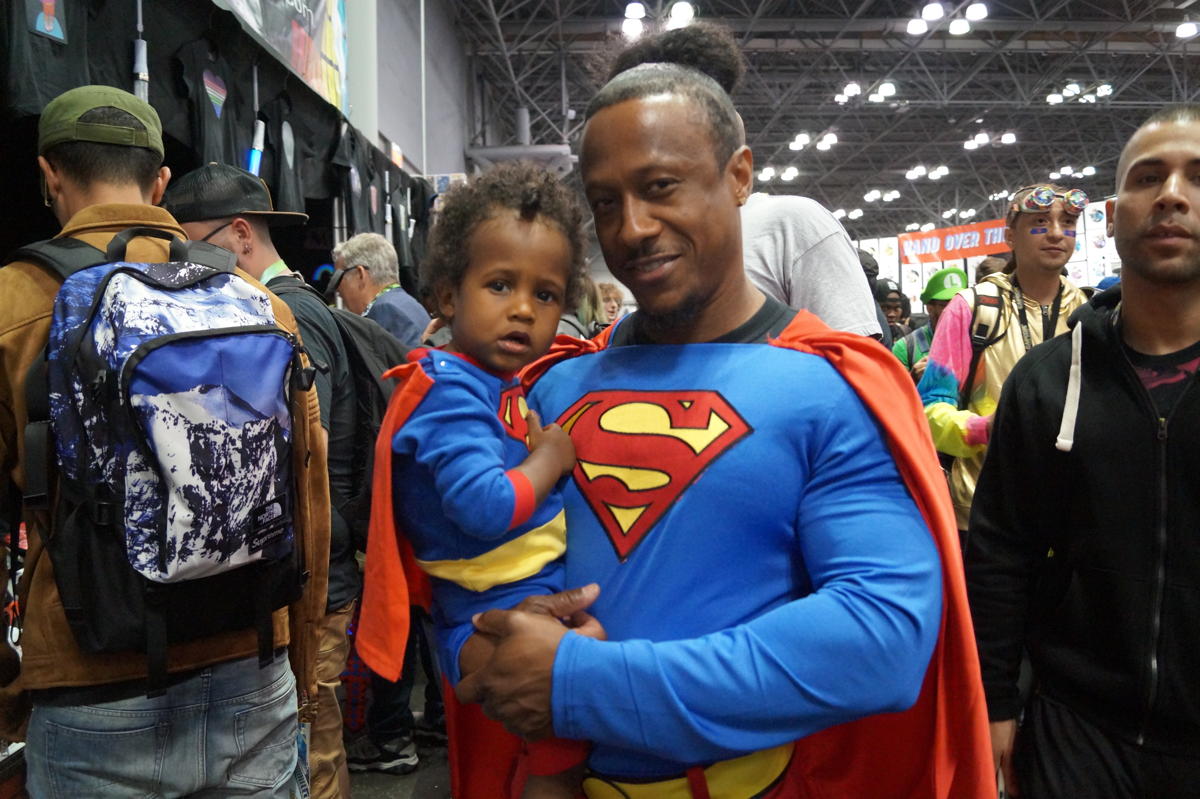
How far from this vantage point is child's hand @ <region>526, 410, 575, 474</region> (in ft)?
4.01

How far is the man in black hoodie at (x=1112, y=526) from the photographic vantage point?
1587mm

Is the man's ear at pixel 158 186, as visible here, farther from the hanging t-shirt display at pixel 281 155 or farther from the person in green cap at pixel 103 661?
the hanging t-shirt display at pixel 281 155

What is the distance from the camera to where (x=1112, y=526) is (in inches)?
65.5

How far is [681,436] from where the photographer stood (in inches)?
43.4

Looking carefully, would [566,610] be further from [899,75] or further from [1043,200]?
[899,75]

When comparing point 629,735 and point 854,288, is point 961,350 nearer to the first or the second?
point 854,288

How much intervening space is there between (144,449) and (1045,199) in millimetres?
3260

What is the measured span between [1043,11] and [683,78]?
1843 centimetres

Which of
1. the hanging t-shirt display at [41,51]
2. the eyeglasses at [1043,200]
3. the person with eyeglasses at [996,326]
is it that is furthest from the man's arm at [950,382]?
the hanging t-shirt display at [41,51]

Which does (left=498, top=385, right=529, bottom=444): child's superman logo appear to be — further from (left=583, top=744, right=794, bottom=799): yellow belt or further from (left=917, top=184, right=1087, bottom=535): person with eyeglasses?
(left=917, top=184, right=1087, bottom=535): person with eyeglasses

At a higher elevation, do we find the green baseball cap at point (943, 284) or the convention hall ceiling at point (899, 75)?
the convention hall ceiling at point (899, 75)

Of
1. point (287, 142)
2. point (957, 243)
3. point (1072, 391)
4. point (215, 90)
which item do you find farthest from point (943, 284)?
point (957, 243)

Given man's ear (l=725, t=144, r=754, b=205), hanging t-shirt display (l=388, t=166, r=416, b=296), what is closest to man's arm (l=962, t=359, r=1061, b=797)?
man's ear (l=725, t=144, r=754, b=205)

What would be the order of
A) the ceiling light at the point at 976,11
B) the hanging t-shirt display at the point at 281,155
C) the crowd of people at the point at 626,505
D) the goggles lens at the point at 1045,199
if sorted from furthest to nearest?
the ceiling light at the point at 976,11 < the hanging t-shirt display at the point at 281,155 < the goggles lens at the point at 1045,199 < the crowd of people at the point at 626,505
